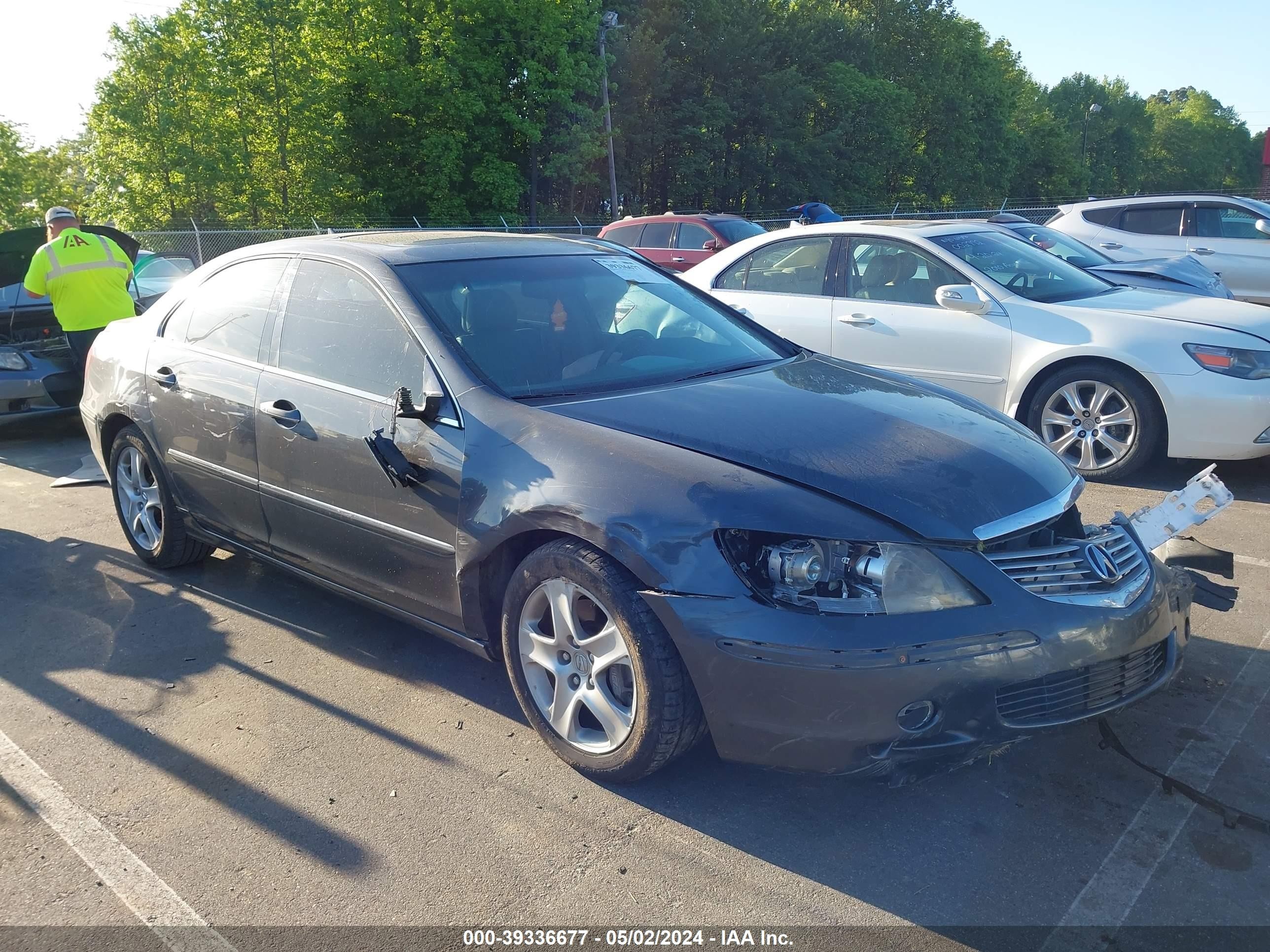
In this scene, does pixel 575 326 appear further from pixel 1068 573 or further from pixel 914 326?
pixel 914 326

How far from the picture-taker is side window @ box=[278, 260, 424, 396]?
12.1 ft

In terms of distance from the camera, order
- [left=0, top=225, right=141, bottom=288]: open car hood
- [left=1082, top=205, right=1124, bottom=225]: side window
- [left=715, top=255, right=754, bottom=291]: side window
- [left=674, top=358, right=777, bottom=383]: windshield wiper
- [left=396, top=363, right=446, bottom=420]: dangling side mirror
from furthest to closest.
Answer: [left=1082, top=205, right=1124, bottom=225]: side window
[left=0, top=225, right=141, bottom=288]: open car hood
[left=715, top=255, right=754, bottom=291]: side window
[left=674, top=358, right=777, bottom=383]: windshield wiper
[left=396, top=363, right=446, bottom=420]: dangling side mirror

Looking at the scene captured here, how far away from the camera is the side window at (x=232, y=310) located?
4.33 metres

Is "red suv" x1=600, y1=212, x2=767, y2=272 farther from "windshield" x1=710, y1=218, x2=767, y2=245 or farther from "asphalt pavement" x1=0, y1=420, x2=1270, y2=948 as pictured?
"asphalt pavement" x1=0, y1=420, x2=1270, y2=948

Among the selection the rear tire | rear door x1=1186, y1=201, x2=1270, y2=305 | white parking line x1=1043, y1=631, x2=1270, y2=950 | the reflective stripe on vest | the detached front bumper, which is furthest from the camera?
rear door x1=1186, y1=201, x2=1270, y2=305

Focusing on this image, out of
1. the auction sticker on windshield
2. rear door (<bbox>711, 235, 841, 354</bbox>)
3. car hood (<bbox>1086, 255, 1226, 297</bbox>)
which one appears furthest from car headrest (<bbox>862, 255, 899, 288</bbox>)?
the auction sticker on windshield

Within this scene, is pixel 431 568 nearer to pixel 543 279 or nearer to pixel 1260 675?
pixel 543 279

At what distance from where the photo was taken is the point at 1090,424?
635 centimetres

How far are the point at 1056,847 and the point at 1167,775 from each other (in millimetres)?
554

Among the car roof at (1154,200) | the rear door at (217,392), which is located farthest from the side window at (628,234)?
the rear door at (217,392)

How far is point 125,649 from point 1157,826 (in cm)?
386

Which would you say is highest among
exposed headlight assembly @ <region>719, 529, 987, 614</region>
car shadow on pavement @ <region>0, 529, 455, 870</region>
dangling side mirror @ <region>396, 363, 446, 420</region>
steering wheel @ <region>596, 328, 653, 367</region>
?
steering wheel @ <region>596, 328, 653, 367</region>

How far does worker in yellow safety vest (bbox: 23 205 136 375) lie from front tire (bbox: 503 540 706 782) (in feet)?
18.7

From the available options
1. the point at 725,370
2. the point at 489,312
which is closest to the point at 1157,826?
the point at 725,370
